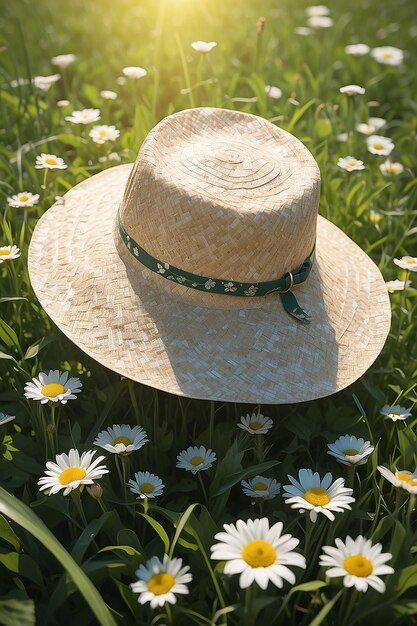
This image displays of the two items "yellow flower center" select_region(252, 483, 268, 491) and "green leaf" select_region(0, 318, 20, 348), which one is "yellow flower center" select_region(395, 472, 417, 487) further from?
"green leaf" select_region(0, 318, 20, 348)

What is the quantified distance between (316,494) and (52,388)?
64 centimetres

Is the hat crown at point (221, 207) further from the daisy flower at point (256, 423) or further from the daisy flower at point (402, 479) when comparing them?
the daisy flower at point (402, 479)

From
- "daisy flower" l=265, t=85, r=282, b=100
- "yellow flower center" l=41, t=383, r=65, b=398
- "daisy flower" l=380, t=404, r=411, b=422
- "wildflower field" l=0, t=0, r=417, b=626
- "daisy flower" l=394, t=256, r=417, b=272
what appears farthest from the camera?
"daisy flower" l=265, t=85, r=282, b=100

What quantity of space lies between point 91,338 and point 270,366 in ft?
1.37

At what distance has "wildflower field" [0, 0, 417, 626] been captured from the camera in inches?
60.2

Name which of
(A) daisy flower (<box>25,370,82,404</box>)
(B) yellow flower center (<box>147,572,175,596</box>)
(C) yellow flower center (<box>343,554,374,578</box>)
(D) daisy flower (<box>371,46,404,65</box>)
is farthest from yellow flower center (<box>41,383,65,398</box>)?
(D) daisy flower (<box>371,46,404,65</box>)

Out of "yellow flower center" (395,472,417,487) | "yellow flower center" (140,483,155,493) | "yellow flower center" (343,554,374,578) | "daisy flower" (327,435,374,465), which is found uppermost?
"yellow flower center" (343,554,374,578)

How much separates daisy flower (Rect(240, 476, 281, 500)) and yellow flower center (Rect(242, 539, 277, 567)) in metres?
0.34

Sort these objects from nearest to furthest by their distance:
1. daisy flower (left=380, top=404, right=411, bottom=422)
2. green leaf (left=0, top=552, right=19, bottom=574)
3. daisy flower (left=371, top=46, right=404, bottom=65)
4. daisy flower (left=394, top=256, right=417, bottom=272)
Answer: green leaf (left=0, top=552, right=19, bottom=574)
daisy flower (left=380, top=404, right=411, bottom=422)
daisy flower (left=394, top=256, right=417, bottom=272)
daisy flower (left=371, top=46, right=404, bottom=65)

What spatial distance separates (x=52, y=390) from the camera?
1.84m

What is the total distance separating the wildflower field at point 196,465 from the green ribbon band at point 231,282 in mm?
289

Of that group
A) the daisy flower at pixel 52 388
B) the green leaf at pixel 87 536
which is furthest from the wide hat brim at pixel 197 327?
the green leaf at pixel 87 536

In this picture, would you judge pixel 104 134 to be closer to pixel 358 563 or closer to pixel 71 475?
pixel 71 475

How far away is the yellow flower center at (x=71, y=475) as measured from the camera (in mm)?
1654
